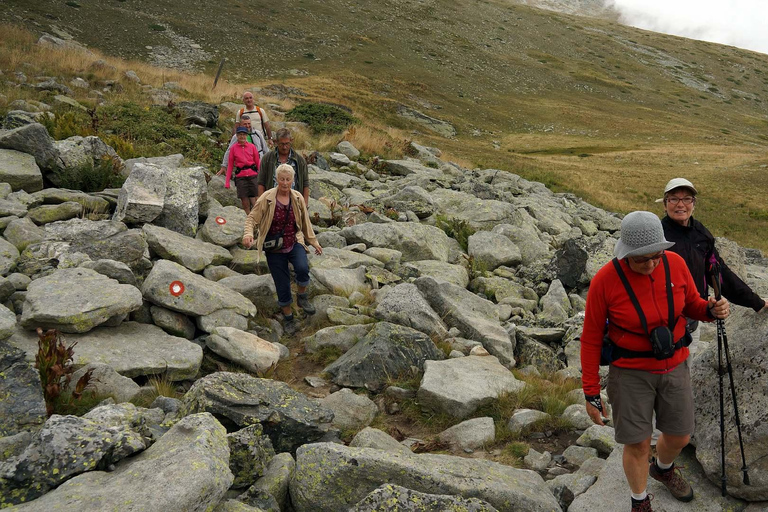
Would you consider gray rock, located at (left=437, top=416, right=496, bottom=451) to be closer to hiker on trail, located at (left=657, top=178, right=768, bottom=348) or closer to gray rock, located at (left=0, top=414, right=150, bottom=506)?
hiker on trail, located at (left=657, top=178, right=768, bottom=348)

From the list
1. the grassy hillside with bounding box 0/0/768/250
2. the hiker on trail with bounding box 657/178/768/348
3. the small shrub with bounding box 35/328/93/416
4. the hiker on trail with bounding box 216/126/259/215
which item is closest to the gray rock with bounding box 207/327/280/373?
the small shrub with bounding box 35/328/93/416

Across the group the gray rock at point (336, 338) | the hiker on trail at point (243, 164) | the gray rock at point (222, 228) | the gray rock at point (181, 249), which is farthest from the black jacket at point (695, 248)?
the hiker on trail at point (243, 164)

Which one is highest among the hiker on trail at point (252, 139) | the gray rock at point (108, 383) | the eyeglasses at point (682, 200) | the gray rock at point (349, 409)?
the eyeglasses at point (682, 200)

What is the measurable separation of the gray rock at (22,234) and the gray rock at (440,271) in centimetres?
658

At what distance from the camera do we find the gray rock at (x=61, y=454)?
3646mm

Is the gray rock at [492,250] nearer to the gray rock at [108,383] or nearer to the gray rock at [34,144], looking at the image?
the gray rock at [108,383]

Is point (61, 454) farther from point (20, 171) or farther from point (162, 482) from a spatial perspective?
point (20, 171)

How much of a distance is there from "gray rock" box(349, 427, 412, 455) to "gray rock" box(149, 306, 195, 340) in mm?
3144

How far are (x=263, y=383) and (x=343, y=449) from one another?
1.56m

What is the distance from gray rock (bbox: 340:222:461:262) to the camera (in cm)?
1230

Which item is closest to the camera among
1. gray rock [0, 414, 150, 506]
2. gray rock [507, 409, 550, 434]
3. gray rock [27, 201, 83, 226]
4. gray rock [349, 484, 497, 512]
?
gray rock [0, 414, 150, 506]

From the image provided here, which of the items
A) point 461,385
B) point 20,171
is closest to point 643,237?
point 461,385

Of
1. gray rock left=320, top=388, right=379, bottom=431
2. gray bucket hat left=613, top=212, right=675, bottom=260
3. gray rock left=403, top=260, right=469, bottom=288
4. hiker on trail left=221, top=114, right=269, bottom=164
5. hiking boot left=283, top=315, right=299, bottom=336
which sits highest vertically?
gray bucket hat left=613, top=212, right=675, bottom=260

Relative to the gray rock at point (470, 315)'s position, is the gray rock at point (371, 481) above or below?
above
